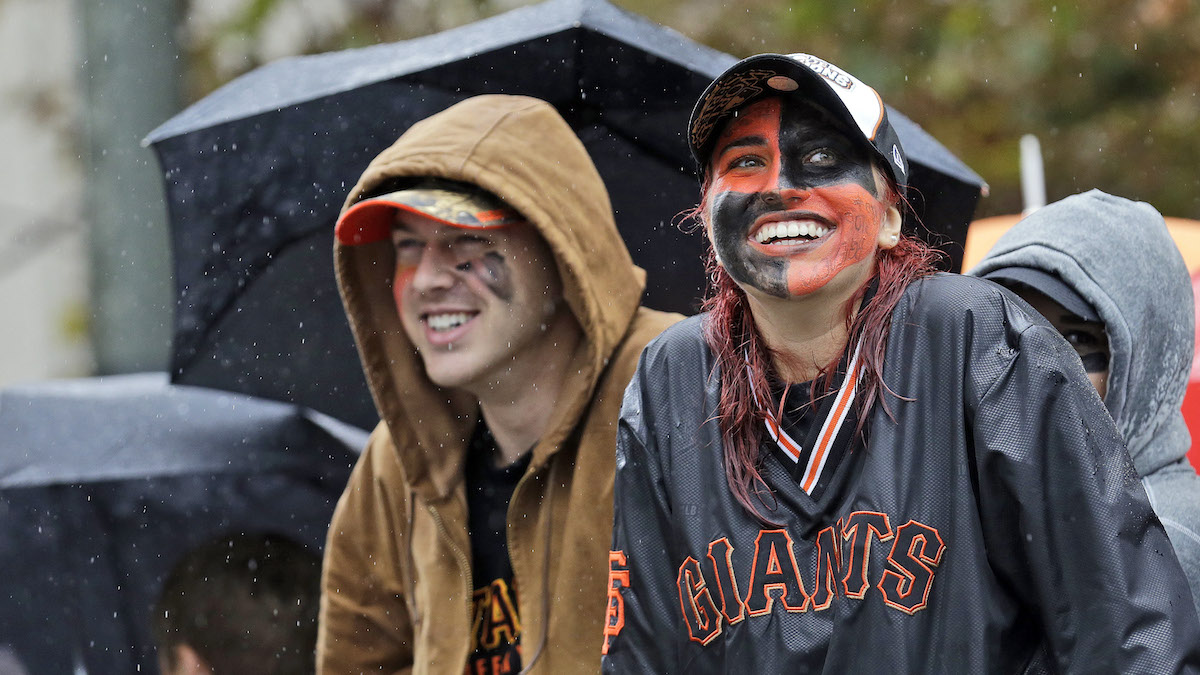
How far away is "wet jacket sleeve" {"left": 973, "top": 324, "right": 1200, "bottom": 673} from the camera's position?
1987 mm

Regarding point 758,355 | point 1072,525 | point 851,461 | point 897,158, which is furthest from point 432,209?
point 1072,525

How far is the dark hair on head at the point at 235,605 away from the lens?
4.18 metres

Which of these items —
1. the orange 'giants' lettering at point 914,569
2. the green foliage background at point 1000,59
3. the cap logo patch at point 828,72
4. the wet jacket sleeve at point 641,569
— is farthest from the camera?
the green foliage background at point 1000,59

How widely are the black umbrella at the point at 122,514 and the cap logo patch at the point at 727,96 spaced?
2252mm

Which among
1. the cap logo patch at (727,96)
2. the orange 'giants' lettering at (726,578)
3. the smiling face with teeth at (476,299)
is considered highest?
the cap logo patch at (727,96)

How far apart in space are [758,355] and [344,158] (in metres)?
2.03

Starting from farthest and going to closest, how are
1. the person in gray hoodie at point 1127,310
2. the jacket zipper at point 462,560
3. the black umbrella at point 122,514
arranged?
the black umbrella at point 122,514 < the jacket zipper at point 462,560 < the person in gray hoodie at point 1127,310

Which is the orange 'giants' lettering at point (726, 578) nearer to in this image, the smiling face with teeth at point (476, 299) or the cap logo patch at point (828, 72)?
the cap logo patch at point (828, 72)

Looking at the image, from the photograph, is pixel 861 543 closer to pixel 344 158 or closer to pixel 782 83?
pixel 782 83

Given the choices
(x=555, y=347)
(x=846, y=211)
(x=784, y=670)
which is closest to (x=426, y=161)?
(x=555, y=347)

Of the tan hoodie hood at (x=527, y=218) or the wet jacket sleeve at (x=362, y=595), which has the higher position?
the tan hoodie hood at (x=527, y=218)

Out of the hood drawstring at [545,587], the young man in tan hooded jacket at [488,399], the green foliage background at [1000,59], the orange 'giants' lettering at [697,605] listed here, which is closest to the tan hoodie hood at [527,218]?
the young man in tan hooded jacket at [488,399]

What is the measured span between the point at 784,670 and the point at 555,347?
1454mm

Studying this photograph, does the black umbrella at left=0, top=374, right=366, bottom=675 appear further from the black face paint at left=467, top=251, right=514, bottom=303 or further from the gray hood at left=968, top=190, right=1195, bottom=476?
the gray hood at left=968, top=190, right=1195, bottom=476
